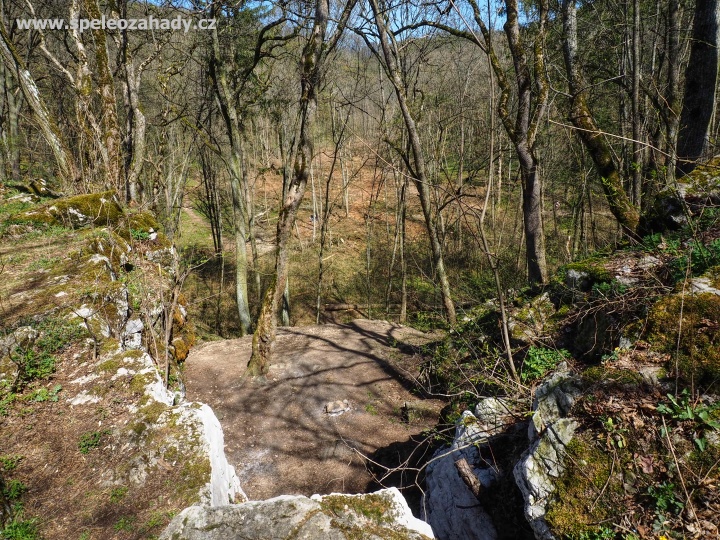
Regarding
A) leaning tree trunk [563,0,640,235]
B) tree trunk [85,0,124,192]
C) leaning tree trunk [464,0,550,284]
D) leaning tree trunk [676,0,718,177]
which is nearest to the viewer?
leaning tree trunk [676,0,718,177]

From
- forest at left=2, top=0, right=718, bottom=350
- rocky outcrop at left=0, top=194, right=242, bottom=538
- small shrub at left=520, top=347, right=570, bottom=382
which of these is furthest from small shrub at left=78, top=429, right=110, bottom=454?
small shrub at left=520, top=347, right=570, bottom=382

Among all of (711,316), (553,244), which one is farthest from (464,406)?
(553,244)

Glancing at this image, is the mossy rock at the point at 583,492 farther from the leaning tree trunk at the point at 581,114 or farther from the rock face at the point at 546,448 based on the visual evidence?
the leaning tree trunk at the point at 581,114

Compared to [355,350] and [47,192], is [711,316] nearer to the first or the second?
[355,350]

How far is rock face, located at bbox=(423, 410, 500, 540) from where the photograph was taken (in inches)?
144

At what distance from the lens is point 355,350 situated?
9430 mm

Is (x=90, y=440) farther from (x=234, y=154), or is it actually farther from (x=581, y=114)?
(x=234, y=154)

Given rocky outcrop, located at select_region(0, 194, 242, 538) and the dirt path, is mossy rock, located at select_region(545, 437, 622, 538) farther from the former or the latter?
the dirt path

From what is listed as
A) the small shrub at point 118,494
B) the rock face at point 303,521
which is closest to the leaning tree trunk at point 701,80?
the rock face at point 303,521

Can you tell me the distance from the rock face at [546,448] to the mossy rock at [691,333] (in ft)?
2.43

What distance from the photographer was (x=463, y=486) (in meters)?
3.95

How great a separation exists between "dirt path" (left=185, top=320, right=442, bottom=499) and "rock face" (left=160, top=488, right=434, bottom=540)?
122 inches

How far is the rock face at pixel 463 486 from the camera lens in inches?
144

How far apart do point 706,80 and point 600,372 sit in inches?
206
